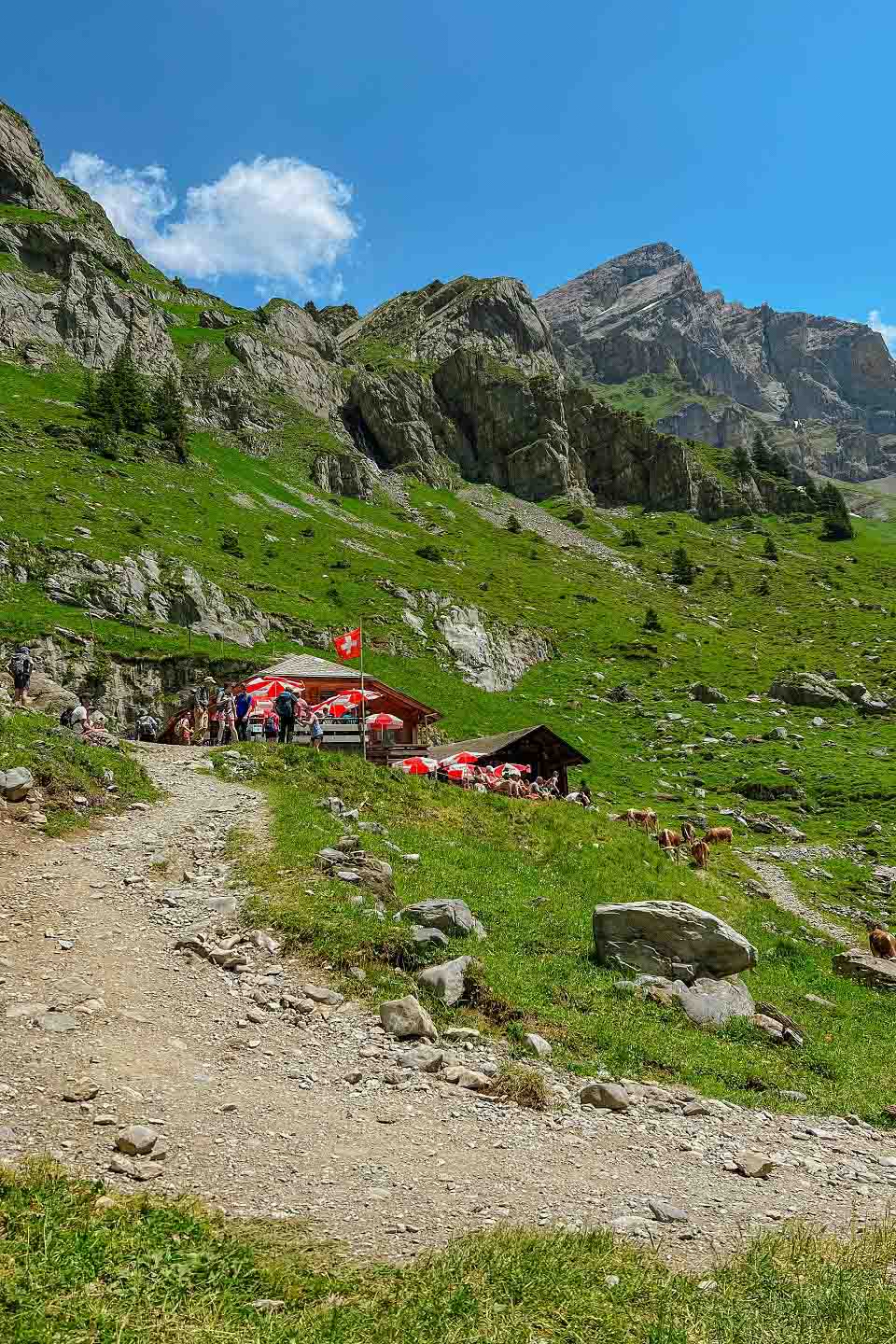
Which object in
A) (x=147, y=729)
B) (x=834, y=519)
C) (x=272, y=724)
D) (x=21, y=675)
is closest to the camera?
(x=21, y=675)

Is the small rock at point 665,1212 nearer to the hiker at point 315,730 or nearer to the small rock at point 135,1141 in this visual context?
the small rock at point 135,1141

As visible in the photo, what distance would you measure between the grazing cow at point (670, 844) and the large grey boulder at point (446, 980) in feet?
53.4

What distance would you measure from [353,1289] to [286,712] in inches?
1111

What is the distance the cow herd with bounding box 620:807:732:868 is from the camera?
2870 centimetres

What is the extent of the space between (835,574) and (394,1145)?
5374 inches

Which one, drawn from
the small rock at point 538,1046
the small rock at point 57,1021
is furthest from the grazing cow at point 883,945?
the small rock at point 57,1021

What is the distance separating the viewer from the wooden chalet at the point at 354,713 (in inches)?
1452

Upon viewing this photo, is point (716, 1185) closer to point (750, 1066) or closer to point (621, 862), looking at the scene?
point (750, 1066)

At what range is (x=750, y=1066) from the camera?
42.2ft

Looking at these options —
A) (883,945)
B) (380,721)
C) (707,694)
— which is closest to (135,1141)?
(883,945)

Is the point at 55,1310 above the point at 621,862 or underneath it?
above

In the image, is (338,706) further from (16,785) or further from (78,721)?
(16,785)

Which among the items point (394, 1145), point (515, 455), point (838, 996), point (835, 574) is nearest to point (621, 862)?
point (838, 996)

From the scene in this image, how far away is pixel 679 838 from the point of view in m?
32.1
